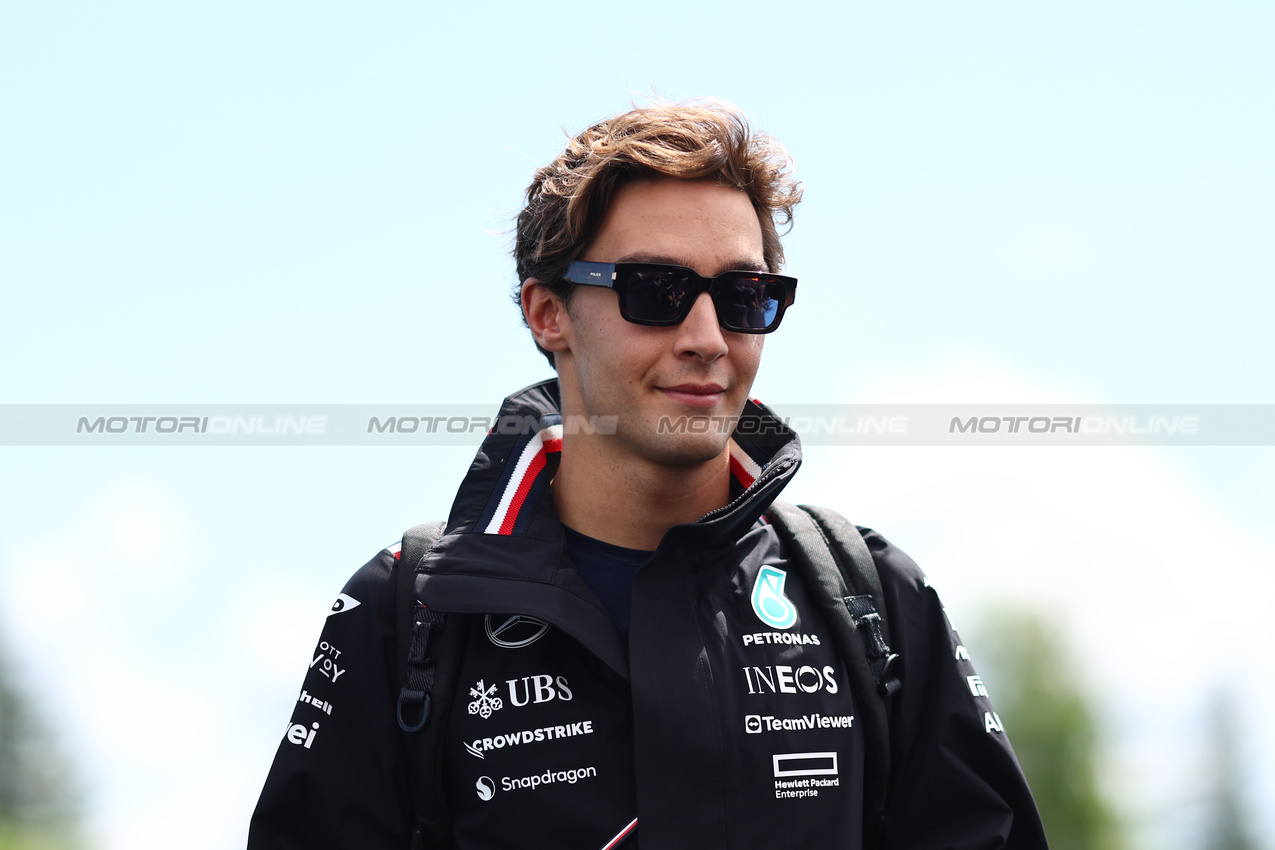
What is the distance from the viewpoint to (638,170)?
11.7 feet

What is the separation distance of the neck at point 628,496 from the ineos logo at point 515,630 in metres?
0.40

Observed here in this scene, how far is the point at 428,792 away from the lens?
3143 mm

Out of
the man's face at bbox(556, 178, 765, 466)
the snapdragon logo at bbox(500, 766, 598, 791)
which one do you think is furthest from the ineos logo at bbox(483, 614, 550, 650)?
the man's face at bbox(556, 178, 765, 466)

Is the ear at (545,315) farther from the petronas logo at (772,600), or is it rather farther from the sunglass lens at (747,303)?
the petronas logo at (772,600)

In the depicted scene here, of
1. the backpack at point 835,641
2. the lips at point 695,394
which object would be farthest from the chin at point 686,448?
the backpack at point 835,641

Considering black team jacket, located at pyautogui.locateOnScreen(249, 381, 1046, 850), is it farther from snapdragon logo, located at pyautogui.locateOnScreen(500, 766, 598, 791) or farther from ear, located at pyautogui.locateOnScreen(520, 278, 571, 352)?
ear, located at pyautogui.locateOnScreen(520, 278, 571, 352)

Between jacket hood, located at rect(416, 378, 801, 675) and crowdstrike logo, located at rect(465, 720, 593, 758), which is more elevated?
jacket hood, located at rect(416, 378, 801, 675)

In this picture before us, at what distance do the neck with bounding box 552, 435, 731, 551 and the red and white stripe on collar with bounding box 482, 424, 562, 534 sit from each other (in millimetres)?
129

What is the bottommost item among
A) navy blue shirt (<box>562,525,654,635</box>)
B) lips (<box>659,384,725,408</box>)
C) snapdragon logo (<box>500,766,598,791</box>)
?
snapdragon logo (<box>500,766,598,791</box>)

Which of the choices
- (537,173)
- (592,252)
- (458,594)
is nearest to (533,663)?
(458,594)

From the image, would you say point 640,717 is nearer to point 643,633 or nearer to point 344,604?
point 643,633

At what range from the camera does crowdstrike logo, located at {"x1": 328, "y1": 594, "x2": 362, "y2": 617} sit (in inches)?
134

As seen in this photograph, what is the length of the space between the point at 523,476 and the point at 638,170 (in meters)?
1.11

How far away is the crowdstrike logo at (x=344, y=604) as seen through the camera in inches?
134
